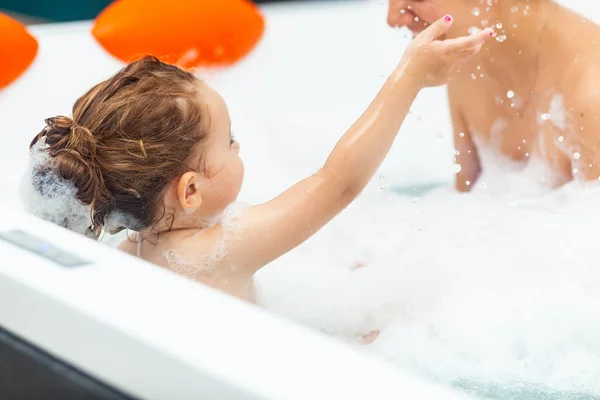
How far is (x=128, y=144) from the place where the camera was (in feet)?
2.93

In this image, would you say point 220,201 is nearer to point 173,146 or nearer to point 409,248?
point 173,146

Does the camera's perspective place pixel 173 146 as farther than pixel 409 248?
No

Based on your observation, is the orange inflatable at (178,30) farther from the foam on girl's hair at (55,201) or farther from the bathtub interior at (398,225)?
the foam on girl's hair at (55,201)

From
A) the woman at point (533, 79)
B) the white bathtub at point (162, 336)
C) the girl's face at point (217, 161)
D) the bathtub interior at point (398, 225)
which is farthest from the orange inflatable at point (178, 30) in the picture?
the white bathtub at point (162, 336)

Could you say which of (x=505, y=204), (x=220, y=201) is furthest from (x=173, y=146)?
(x=505, y=204)

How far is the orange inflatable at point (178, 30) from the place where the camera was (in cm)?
152

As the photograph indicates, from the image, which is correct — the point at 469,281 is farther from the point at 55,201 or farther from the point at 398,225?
the point at 55,201

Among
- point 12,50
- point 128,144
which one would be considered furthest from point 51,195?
point 12,50

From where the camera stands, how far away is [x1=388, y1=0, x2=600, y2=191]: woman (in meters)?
1.15

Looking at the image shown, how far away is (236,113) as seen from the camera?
1598 mm

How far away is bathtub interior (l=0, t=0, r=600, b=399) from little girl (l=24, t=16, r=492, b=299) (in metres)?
0.17

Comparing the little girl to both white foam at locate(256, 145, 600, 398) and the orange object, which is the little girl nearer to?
white foam at locate(256, 145, 600, 398)

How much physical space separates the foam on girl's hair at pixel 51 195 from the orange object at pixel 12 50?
0.59m

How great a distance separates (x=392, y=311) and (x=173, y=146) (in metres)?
0.38
